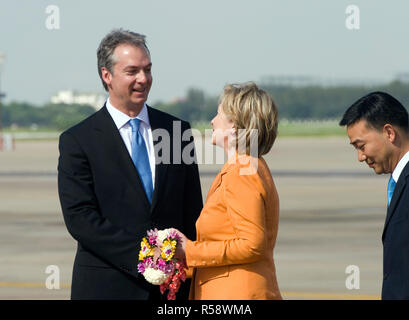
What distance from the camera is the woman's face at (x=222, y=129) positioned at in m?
4.81

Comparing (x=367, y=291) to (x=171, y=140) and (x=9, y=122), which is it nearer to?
(x=171, y=140)

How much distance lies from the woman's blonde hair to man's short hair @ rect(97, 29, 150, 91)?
0.82m

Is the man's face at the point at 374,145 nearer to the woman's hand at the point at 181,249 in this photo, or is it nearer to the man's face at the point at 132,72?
the woman's hand at the point at 181,249

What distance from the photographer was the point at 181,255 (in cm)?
507

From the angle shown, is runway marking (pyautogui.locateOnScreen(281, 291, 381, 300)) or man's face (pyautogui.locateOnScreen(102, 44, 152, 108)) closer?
man's face (pyautogui.locateOnScreen(102, 44, 152, 108))

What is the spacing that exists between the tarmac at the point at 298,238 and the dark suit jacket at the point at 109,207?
604 mm

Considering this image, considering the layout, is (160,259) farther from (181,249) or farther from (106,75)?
(106,75)

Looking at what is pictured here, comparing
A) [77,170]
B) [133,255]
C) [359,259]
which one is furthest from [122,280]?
[359,259]

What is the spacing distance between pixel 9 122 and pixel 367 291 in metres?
116

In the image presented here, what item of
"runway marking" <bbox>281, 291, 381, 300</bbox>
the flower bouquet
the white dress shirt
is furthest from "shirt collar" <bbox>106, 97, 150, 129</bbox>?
"runway marking" <bbox>281, 291, 381, 300</bbox>

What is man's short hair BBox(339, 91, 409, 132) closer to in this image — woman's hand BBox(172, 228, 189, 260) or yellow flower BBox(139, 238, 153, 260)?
woman's hand BBox(172, 228, 189, 260)

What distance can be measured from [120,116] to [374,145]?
5.11 feet

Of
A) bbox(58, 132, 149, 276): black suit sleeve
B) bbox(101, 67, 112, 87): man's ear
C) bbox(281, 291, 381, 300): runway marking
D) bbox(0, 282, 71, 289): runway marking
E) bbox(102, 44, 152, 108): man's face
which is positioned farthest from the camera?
bbox(0, 282, 71, 289): runway marking

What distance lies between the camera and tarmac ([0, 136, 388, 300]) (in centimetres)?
1211
